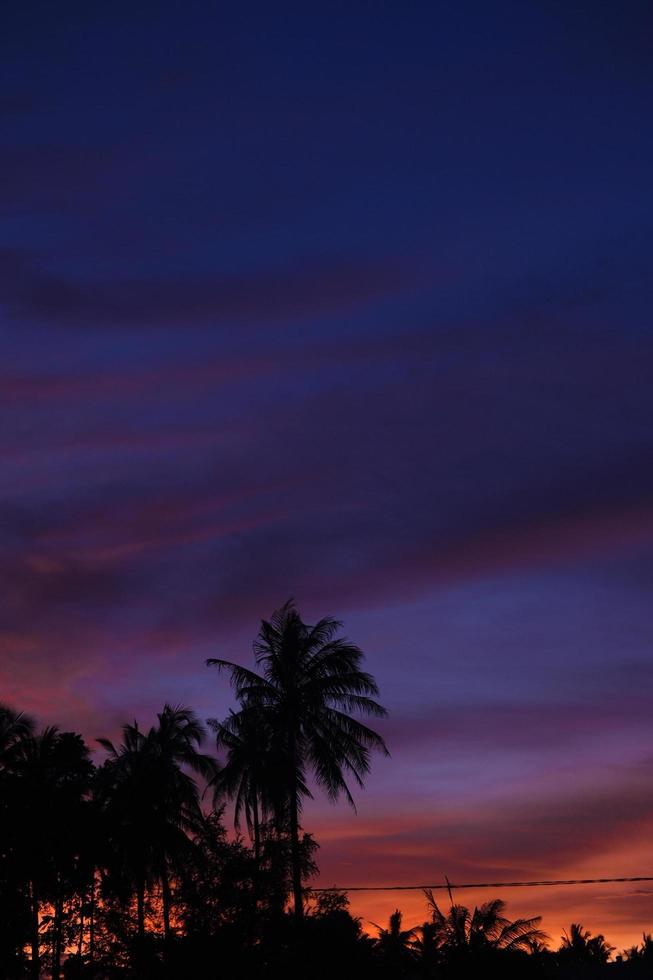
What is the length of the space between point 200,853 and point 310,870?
25.8 feet

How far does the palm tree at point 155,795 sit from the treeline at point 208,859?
0.08 metres

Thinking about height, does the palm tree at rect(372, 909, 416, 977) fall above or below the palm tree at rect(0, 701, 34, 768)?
below

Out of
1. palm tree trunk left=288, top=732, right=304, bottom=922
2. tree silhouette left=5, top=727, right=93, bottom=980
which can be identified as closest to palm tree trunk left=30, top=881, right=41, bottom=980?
tree silhouette left=5, top=727, right=93, bottom=980

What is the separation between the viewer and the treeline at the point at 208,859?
35.3 meters

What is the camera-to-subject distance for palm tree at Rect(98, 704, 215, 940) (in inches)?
2400

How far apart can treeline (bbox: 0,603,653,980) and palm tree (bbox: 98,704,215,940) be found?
8 cm

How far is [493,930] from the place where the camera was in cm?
4791

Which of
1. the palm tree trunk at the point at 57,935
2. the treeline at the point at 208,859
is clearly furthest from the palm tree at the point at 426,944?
the palm tree trunk at the point at 57,935

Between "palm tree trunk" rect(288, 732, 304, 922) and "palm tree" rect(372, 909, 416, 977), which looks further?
"palm tree" rect(372, 909, 416, 977)

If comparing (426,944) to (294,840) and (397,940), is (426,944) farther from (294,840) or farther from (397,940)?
(294,840)

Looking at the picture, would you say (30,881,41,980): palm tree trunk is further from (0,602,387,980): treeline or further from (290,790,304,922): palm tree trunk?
(290,790,304,922): palm tree trunk

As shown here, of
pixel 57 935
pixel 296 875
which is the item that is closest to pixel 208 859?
pixel 296 875

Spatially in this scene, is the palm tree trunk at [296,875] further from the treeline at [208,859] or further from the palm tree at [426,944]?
the palm tree at [426,944]

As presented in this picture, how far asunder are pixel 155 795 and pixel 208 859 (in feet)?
86.4
